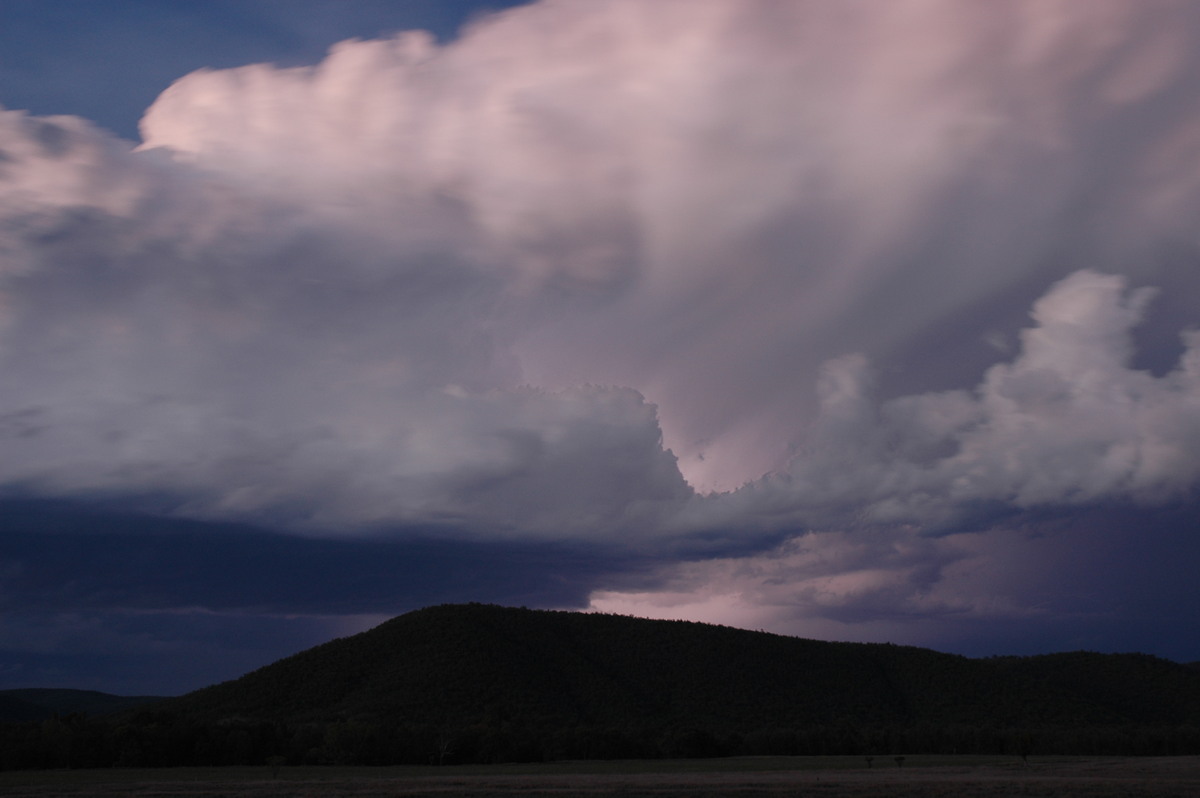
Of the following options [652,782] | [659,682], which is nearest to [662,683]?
[659,682]

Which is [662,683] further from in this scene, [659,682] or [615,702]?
[615,702]

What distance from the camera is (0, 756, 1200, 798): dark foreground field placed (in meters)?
51.7

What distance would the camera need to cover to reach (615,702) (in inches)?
5290

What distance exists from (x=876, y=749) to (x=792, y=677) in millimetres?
38259

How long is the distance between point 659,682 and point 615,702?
11944 mm

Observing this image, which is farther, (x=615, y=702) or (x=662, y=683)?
(x=662, y=683)

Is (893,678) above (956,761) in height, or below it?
above

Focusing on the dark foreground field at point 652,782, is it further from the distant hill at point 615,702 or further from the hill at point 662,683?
the hill at point 662,683

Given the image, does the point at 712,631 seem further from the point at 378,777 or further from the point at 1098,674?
the point at 378,777

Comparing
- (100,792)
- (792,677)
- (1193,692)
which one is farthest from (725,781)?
(1193,692)

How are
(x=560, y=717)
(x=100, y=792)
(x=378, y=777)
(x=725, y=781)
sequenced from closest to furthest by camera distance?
(x=100, y=792) → (x=725, y=781) → (x=378, y=777) → (x=560, y=717)

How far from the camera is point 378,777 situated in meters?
69.7

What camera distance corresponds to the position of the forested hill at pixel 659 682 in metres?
128

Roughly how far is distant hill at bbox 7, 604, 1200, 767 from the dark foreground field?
8091mm
